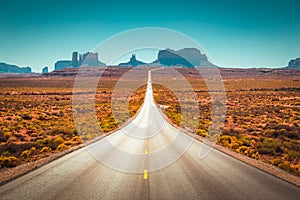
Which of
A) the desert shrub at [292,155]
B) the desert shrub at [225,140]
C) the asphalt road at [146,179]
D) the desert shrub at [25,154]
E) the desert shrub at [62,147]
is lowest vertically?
the desert shrub at [225,140]

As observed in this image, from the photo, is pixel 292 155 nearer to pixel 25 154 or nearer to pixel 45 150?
pixel 45 150

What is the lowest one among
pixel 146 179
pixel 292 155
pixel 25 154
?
pixel 25 154

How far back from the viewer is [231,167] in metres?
9.76

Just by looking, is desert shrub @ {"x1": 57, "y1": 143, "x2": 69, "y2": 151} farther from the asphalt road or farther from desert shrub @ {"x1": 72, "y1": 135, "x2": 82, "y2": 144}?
the asphalt road

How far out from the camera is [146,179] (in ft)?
26.0

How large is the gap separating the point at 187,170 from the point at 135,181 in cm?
239

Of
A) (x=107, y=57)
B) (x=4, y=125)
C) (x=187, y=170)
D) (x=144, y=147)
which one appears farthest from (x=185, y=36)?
(x=4, y=125)

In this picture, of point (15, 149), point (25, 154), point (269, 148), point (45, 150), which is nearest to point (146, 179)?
point (25, 154)

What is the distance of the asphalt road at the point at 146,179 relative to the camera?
21.8 feet

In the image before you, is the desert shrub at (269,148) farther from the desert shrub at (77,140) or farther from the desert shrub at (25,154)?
the desert shrub at (25,154)

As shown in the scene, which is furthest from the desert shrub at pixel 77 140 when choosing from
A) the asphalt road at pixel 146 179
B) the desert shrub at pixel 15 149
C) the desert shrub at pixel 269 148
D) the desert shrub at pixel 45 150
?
the desert shrub at pixel 269 148

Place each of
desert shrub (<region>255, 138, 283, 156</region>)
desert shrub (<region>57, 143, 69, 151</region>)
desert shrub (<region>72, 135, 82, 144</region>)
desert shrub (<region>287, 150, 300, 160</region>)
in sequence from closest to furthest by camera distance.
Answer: desert shrub (<region>287, 150, 300, 160</region>)
desert shrub (<region>255, 138, 283, 156</region>)
desert shrub (<region>57, 143, 69, 151</region>)
desert shrub (<region>72, 135, 82, 144</region>)

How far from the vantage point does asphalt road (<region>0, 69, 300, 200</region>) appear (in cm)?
664

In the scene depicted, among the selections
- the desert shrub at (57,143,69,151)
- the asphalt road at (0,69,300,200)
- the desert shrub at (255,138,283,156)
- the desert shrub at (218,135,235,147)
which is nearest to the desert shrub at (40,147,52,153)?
the desert shrub at (57,143,69,151)
